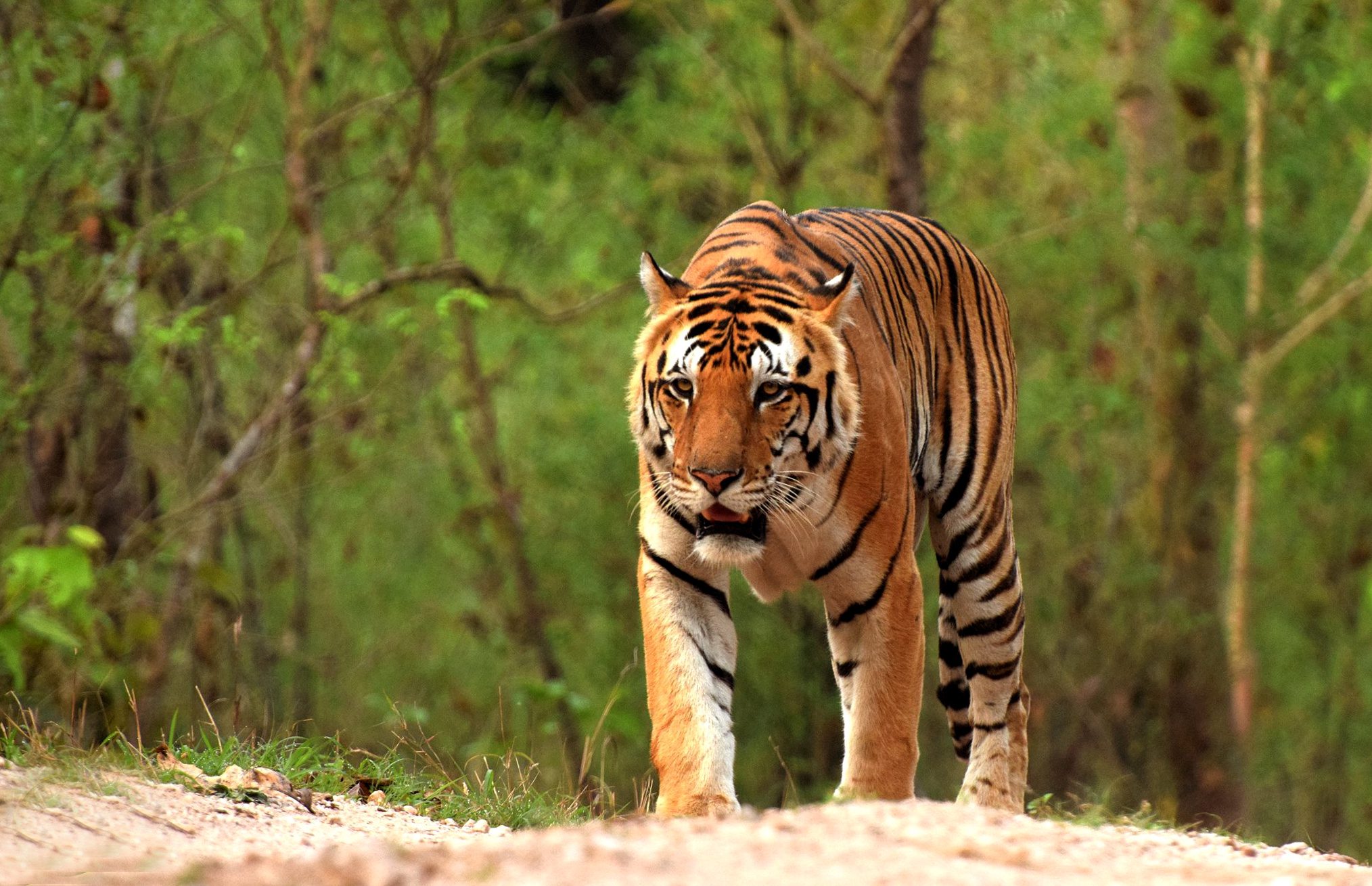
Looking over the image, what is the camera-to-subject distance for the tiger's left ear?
491cm

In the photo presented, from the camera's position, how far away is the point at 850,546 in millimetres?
4844

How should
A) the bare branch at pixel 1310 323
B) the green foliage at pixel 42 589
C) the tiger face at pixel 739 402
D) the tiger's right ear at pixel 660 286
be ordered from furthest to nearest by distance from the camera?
the bare branch at pixel 1310 323 < the green foliage at pixel 42 589 < the tiger's right ear at pixel 660 286 < the tiger face at pixel 739 402

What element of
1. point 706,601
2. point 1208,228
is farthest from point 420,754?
point 1208,228

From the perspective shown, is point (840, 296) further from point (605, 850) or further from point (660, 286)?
point (605, 850)

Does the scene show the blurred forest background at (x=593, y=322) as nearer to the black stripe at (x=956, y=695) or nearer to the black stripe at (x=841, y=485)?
the black stripe at (x=956, y=695)

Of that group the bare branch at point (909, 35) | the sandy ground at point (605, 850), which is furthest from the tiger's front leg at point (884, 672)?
the bare branch at point (909, 35)

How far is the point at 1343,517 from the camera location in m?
15.9

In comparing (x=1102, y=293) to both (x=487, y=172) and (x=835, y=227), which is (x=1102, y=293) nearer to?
(x=487, y=172)

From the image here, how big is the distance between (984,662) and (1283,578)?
452 inches

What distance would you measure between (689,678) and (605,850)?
63.9 inches

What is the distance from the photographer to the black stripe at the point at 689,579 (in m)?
4.79

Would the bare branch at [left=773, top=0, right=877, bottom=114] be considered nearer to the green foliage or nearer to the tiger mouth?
the green foliage

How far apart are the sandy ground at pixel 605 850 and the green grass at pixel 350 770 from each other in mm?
301

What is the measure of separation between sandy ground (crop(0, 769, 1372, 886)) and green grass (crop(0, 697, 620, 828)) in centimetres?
30
